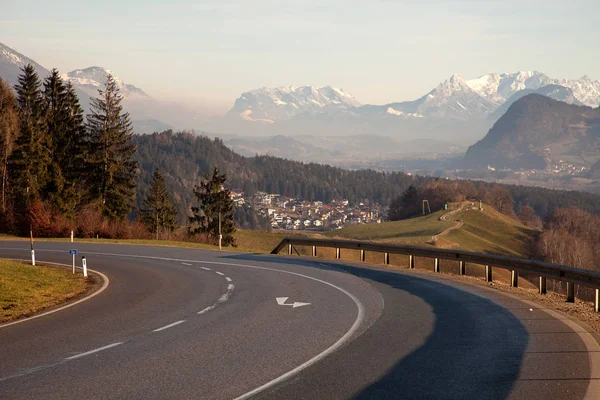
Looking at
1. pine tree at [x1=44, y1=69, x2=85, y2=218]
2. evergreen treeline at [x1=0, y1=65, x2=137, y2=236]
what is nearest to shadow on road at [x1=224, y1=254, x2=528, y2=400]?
evergreen treeline at [x1=0, y1=65, x2=137, y2=236]

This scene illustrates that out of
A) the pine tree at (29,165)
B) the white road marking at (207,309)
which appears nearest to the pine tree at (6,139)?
the pine tree at (29,165)

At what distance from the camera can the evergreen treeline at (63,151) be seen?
62812mm

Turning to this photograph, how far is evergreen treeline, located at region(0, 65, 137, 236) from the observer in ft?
206

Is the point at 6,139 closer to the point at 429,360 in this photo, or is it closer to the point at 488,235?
the point at 429,360

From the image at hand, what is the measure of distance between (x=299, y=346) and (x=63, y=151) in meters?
66.0

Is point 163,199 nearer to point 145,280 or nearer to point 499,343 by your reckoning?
point 145,280

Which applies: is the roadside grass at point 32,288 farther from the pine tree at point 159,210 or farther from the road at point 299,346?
the pine tree at point 159,210

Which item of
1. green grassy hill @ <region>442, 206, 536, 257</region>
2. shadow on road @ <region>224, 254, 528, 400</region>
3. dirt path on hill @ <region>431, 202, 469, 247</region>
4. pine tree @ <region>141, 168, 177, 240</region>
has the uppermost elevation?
shadow on road @ <region>224, 254, 528, 400</region>

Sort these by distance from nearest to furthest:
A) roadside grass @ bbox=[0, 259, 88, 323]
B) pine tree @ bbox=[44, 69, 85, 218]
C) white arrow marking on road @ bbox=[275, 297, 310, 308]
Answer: white arrow marking on road @ bbox=[275, 297, 310, 308], roadside grass @ bbox=[0, 259, 88, 323], pine tree @ bbox=[44, 69, 85, 218]

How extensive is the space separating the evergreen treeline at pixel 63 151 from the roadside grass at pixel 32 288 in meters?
34.4

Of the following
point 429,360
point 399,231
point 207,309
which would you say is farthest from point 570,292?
point 399,231

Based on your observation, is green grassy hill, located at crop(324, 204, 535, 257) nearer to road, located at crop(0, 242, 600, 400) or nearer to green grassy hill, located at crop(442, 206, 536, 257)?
green grassy hill, located at crop(442, 206, 536, 257)

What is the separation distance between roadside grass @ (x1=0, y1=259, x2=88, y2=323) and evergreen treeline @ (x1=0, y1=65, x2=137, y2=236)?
3442 cm

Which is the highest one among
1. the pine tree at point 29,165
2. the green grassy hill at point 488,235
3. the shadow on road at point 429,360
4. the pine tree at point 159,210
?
the pine tree at point 29,165
